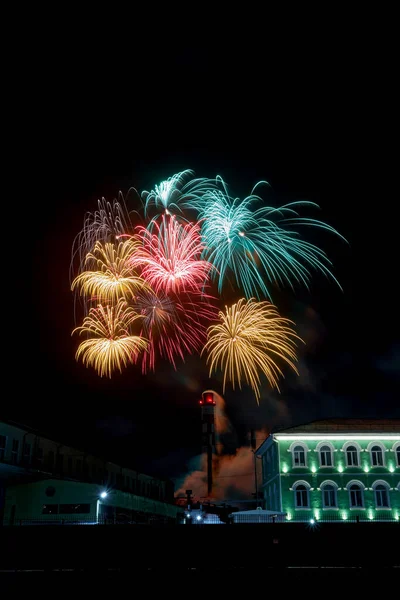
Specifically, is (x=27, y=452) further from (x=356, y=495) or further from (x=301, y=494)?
(x=356, y=495)

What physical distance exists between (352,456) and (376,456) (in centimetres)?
177

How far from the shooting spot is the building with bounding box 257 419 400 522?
45.0 m

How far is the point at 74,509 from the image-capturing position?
3866cm

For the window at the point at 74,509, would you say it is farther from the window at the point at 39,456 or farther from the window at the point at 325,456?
the window at the point at 325,456

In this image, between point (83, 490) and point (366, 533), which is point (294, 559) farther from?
point (83, 490)

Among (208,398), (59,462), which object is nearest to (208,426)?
(208,398)

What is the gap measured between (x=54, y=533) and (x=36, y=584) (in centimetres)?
330

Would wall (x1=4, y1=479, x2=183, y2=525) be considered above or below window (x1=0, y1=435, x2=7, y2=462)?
below

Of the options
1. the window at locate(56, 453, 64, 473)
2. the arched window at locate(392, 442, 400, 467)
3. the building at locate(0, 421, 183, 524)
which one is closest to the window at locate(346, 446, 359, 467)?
the arched window at locate(392, 442, 400, 467)

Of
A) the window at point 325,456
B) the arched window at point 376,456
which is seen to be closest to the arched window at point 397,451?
the arched window at point 376,456

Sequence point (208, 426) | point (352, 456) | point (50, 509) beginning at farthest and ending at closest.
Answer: point (208, 426) < point (352, 456) < point (50, 509)

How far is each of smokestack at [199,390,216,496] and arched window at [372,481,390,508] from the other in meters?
36.2

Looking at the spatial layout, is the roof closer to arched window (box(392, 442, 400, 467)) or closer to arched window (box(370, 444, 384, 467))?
arched window (box(392, 442, 400, 467))

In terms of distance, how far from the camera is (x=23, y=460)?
41719mm
